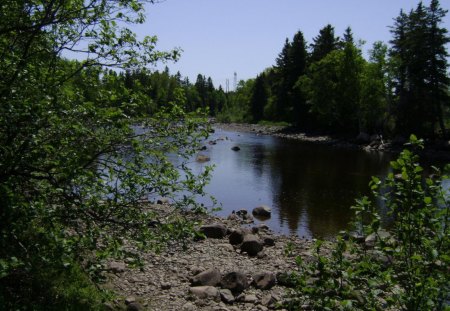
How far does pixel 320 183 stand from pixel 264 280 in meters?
18.1

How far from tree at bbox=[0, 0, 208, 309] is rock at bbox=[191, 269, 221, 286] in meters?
4.65

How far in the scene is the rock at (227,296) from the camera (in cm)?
1023

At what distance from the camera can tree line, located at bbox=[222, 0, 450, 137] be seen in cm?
4631

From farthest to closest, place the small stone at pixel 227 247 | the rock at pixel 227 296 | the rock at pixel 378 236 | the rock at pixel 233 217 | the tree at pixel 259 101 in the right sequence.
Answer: the tree at pixel 259 101 < the rock at pixel 233 217 < the small stone at pixel 227 247 < the rock at pixel 227 296 < the rock at pixel 378 236

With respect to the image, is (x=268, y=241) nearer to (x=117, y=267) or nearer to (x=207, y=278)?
(x=207, y=278)

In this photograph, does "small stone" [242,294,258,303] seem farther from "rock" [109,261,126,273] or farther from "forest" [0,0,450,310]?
"forest" [0,0,450,310]

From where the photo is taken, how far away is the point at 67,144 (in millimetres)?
5387

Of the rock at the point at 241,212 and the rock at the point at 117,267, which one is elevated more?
the rock at the point at 117,267

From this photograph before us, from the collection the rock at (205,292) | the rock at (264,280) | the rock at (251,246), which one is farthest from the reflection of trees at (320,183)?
the rock at (205,292)

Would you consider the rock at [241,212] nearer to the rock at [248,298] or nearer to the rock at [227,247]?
the rock at [227,247]

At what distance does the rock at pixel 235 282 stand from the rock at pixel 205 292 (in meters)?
0.51

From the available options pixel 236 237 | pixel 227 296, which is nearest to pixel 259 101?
pixel 236 237

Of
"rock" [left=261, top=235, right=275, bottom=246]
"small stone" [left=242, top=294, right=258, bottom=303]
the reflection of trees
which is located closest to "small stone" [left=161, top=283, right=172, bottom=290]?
"small stone" [left=242, top=294, right=258, bottom=303]

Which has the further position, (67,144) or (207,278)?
(207,278)
